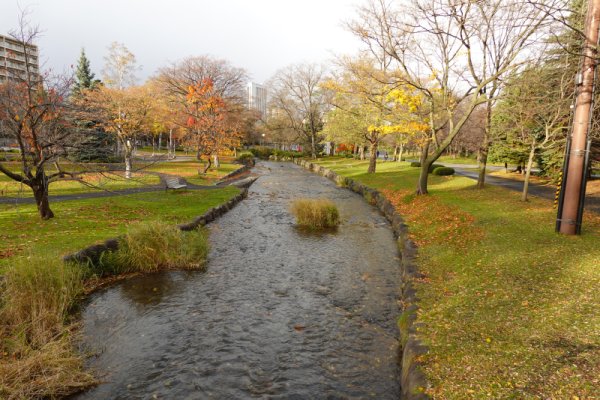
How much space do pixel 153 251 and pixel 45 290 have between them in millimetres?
3456

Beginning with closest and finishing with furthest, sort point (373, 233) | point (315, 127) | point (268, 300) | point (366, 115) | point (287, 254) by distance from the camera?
point (268, 300), point (287, 254), point (373, 233), point (366, 115), point (315, 127)

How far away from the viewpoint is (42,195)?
512 inches

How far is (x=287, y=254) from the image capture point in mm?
13055

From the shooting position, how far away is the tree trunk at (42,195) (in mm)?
12656

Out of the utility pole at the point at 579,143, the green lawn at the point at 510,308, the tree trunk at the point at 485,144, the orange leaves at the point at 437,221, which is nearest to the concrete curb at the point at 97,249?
the green lawn at the point at 510,308

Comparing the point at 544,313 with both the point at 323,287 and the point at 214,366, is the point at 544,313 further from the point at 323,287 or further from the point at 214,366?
the point at 214,366

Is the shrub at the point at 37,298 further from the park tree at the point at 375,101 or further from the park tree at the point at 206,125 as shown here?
the park tree at the point at 206,125

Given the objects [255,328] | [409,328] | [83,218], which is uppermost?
[83,218]

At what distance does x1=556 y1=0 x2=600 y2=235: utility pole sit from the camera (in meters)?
10.2

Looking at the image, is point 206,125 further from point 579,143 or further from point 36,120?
point 579,143

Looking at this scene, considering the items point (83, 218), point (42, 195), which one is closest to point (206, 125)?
point (83, 218)

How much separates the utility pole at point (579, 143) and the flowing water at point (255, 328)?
5.50m

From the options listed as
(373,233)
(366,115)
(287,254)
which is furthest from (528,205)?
(366,115)

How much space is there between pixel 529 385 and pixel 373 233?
11.6 m
